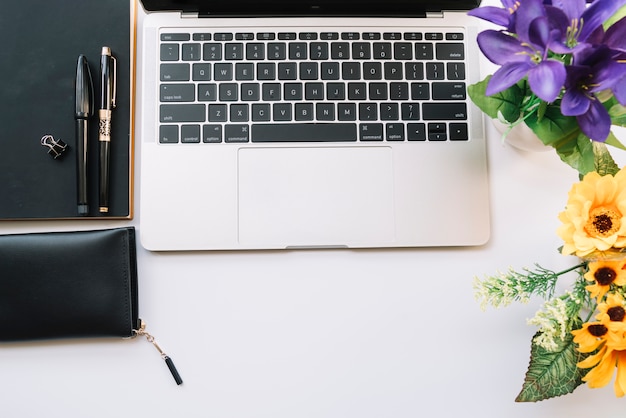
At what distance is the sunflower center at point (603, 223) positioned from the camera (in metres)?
0.42

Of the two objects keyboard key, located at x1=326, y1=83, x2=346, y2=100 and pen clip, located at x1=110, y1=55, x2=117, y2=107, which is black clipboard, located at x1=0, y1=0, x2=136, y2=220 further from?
keyboard key, located at x1=326, y1=83, x2=346, y2=100

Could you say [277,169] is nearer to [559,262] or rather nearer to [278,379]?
[278,379]

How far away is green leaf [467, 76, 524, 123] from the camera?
46 centimetres

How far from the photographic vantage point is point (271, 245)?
0.55 meters

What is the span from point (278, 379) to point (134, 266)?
216 mm

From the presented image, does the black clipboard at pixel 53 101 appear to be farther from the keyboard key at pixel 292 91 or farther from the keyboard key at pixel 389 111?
the keyboard key at pixel 389 111

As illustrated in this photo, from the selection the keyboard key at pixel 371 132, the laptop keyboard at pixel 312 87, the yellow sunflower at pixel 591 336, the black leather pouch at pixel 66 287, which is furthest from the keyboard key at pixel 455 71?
the black leather pouch at pixel 66 287

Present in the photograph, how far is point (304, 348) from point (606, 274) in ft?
1.06

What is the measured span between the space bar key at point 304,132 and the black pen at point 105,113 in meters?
0.17

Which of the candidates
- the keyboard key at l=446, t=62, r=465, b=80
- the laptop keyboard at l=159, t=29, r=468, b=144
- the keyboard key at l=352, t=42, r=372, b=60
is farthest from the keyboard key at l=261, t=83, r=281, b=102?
the keyboard key at l=446, t=62, r=465, b=80

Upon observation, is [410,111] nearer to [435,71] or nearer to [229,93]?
[435,71]

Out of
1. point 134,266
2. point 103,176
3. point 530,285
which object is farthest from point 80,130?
point 530,285

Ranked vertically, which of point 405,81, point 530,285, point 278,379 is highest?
point 405,81

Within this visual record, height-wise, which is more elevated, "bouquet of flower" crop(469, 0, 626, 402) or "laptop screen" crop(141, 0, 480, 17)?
"laptop screen" crop(141, 0, 480, 17)
